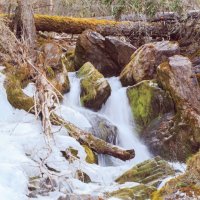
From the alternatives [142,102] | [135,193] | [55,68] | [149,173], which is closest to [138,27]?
[55,68]

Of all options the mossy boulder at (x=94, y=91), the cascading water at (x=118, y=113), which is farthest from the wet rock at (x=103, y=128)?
the mossy boulder at (x=94, y=91)

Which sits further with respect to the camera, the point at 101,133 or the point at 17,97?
the point at 101,133

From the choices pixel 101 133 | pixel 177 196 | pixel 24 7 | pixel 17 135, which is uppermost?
pixel 24 7

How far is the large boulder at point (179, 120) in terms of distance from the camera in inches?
349

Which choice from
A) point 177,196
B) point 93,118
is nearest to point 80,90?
point 93,118

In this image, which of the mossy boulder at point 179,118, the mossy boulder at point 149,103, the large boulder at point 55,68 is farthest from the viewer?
the large boulder at point 55,68

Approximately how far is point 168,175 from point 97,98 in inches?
171

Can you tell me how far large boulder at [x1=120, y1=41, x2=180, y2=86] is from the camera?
1089 centimetres

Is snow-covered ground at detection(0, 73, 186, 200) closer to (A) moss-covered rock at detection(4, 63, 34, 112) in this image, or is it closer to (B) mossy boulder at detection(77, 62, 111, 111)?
(A) moss-covered rock at detection(4, 63, 34, 112)

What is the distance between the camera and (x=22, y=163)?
5.86 metres

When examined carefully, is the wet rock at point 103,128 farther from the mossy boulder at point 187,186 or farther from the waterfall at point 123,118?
the mossy boulder at point 187,186

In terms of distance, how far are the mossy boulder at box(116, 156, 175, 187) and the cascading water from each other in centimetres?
222

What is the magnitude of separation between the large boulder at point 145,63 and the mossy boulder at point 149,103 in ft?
2.84

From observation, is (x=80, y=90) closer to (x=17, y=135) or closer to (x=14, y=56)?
(x=14, y=56)
